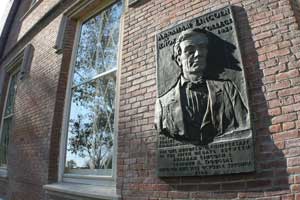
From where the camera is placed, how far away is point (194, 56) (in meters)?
2.93

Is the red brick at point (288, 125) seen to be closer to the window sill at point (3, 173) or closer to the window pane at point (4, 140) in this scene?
the window sill at point (3, 173)

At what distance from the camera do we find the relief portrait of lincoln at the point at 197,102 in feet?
8.64

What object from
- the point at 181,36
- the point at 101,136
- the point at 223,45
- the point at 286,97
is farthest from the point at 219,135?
the point at 101,136

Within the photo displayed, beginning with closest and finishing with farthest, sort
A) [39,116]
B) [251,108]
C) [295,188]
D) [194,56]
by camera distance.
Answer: [295,188] < [251,108] < [194,56] < [39,116]

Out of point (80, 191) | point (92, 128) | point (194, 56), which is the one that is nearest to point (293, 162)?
point (194, 56)

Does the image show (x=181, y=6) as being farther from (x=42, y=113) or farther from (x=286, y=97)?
(x=42, y=113)

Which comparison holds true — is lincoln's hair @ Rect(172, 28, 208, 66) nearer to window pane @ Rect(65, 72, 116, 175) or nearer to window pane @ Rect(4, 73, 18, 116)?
window pane @ Rect(65, 72, 116, 175)

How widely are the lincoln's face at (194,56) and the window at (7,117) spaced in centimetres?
707

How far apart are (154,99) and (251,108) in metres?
1.21

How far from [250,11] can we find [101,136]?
9.34 feet

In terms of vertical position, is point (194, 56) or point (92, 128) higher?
point (194, 56)

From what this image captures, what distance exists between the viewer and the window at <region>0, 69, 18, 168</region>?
8.34m

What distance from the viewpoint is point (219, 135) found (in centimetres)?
265

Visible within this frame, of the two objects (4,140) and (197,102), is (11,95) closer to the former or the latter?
(4,140)
